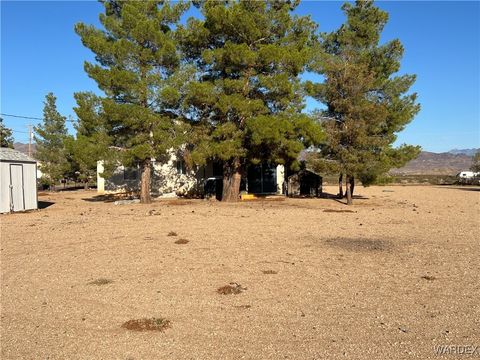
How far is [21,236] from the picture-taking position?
1145 centimetres

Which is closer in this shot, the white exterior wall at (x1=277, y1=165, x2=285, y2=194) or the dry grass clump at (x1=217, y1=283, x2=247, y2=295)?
the dry grass clump at (x1=217, y1=283, x2=247, y2=295)

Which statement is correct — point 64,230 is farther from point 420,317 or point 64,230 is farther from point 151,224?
Answer: point 420,317

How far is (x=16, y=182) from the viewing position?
59.7 ft

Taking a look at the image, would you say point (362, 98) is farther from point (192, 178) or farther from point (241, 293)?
point (241, 293)

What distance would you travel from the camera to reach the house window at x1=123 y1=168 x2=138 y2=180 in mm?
28781

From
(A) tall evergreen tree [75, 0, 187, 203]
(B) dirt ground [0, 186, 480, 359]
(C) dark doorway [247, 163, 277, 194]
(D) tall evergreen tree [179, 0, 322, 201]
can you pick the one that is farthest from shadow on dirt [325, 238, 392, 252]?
(C) dark doorway [247, 163, 277, 194]

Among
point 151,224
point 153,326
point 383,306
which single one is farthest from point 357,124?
point 153,326

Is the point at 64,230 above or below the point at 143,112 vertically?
below

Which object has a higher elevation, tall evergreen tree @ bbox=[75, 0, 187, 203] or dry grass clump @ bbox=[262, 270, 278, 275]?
tall evergreen tree @ bbox=[75, 0, 187, 203]

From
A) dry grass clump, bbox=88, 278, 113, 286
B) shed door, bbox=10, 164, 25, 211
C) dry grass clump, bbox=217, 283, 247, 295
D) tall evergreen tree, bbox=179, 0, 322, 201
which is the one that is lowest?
dry grass clump, bbox=217, 283, 247, 295

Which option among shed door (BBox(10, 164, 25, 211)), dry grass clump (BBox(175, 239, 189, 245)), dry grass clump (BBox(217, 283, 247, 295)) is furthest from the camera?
shed door (BBox(10, 164, 25, 211))

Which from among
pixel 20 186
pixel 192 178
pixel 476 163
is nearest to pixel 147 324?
pixel 20 186

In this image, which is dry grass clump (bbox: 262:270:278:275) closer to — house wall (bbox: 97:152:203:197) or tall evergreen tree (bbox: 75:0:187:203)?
tall evergreen tree (bbox: 75:0:187:203)

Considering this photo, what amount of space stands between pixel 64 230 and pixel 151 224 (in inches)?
98.4
